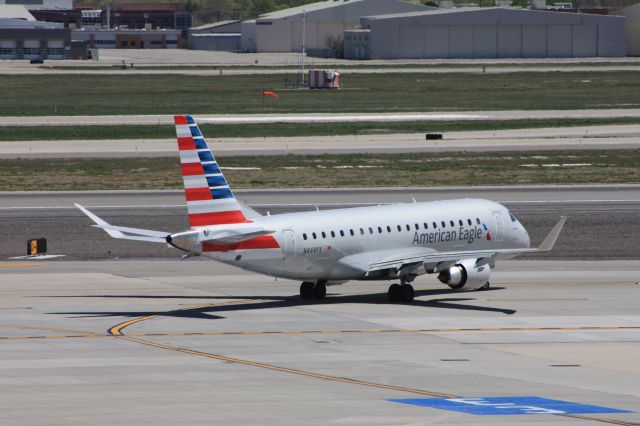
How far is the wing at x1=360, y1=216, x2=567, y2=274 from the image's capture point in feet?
166

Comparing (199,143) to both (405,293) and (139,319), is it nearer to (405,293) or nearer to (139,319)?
(139,319)

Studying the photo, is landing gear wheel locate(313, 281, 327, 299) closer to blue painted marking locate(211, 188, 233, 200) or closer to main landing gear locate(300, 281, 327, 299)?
main landing gear locate(300, 281, 327, 299)

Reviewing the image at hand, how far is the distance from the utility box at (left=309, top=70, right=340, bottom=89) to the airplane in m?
128

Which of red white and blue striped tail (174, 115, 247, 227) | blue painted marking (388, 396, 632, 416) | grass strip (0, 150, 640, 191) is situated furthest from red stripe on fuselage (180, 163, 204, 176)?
grass strip (0, 150, 640, 191)

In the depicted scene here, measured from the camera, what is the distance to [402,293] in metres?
50.9

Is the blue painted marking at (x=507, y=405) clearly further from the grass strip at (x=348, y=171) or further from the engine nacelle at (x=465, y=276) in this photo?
the grass strip at (x=348, y=171)

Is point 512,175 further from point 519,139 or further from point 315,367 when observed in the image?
point 315,367

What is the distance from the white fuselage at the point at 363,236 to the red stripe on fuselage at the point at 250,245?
13cm

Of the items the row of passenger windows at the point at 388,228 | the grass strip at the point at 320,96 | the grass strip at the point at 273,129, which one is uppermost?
the grass strip at the point at 320,96

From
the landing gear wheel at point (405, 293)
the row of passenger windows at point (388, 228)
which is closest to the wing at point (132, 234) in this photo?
the row of passenger windows at point (388, 228)

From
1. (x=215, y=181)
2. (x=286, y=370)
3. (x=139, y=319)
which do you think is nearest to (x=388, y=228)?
(x=215, y=181)

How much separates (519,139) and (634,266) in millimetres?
51321

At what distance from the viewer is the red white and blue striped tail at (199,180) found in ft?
151

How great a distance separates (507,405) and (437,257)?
738 inches
